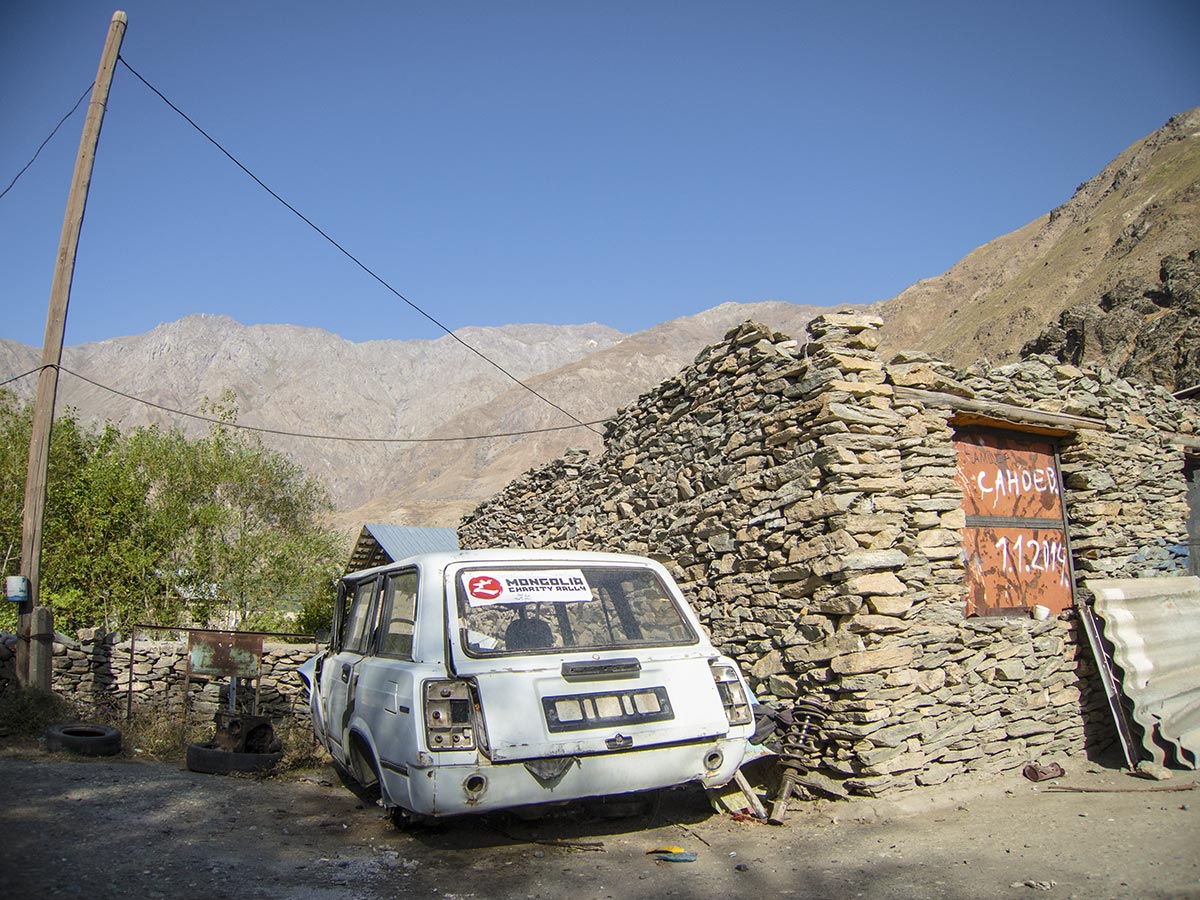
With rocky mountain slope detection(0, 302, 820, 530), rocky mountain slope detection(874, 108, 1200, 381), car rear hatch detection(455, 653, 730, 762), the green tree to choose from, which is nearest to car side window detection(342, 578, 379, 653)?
car rear hatch detection(455, 653, 730, 762)

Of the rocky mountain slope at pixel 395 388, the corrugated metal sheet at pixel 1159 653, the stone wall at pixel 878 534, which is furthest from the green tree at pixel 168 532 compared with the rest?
the rocky mountain slope at pixel 395 388

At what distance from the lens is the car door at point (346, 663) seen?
5.14 meters

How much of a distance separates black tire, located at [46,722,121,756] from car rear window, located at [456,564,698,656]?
186 inches

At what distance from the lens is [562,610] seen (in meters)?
4.67

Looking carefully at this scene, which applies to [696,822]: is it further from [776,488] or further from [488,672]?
[776,488]

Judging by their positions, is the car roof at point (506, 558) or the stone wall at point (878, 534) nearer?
the car roof at point (506, 558)

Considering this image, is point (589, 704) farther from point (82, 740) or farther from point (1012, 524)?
point (82, 740)

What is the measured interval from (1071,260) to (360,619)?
45274 mm

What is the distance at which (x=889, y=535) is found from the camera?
595 cm

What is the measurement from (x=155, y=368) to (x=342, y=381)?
102ft

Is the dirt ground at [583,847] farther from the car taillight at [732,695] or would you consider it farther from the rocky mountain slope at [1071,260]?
the rocky mountain slope at [1071,260]

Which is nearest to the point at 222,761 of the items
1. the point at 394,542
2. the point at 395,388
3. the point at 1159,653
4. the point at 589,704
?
the point at 589,704

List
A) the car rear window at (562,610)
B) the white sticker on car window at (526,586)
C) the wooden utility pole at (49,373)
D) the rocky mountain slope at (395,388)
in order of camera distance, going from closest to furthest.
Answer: the car rear window at (562,610)
the white sticker on car window at (526,586)
the wooden utility pole at (49,373)
the rocky mountain slope at (395,388)

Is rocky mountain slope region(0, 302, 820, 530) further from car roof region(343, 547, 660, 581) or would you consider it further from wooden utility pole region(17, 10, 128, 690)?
car roof region(343, 547, 660, 581)
